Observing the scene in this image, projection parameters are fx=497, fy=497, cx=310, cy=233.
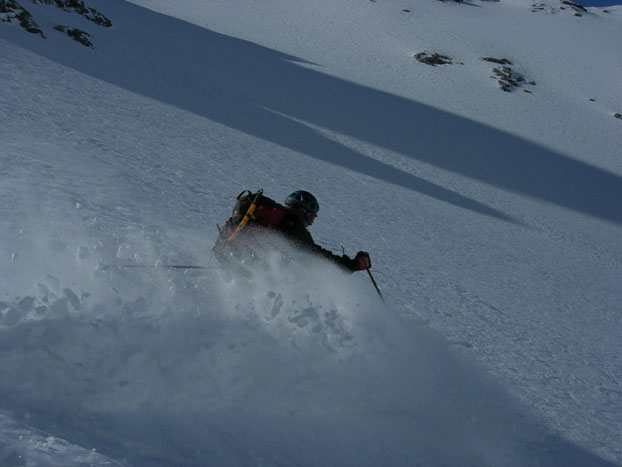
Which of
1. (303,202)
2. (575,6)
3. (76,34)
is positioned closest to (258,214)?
(303,202)

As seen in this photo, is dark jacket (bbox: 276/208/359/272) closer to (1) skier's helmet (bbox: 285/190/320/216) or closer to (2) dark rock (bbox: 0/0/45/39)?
(1) skier's helmet (bbox: 285/190/320/216)

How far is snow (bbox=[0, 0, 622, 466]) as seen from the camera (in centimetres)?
324

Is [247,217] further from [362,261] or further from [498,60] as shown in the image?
[498,60]

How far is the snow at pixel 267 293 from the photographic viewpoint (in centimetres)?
324

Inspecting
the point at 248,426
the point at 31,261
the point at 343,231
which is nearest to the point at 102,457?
the point at 248,426

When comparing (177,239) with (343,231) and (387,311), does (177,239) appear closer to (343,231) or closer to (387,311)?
(387,311)

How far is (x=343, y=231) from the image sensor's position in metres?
9.23

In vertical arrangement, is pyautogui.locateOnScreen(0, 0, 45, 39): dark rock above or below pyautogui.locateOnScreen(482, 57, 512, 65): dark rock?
below

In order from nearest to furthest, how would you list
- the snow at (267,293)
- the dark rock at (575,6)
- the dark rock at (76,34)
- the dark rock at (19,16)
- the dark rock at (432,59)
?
the snow at (267,293) < the dark rock at (19,16) < the dark rock at (76,34) < the dark rock at (432,59) < the dark rock at (575,6)

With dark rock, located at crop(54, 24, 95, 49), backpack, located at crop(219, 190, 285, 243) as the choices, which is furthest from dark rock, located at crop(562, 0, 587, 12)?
backpack, located at crop(219, 190, 285, 243)

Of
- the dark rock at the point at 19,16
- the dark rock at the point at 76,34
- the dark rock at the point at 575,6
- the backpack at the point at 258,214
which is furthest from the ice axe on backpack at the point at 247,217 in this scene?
the dark rock at the point at 575,6

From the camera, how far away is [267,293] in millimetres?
4367

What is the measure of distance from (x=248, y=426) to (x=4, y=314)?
175cm

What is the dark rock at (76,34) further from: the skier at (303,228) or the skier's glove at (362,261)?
the skier's glove at (362,261)
